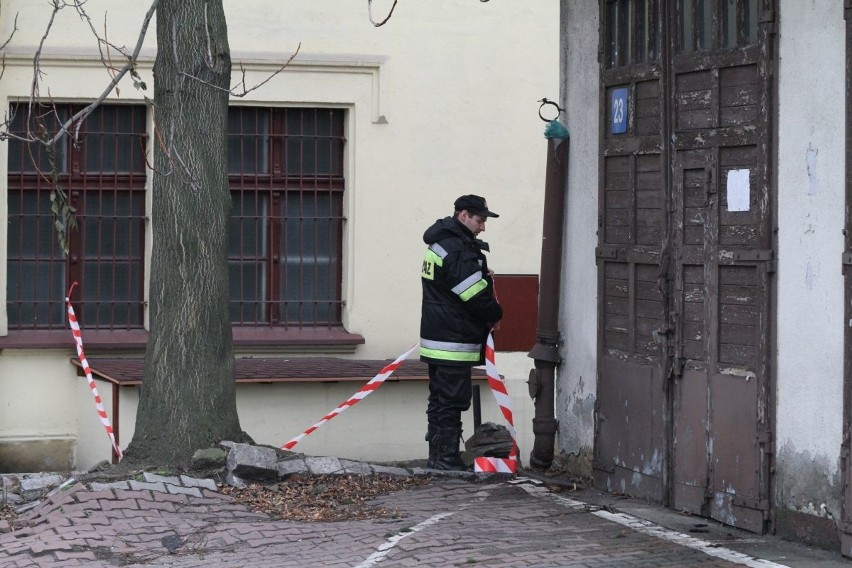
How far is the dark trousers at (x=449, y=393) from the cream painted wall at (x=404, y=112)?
9.23 ft

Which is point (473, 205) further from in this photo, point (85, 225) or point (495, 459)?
point (85, 225)

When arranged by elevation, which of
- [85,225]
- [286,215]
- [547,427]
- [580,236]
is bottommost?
[547,427]

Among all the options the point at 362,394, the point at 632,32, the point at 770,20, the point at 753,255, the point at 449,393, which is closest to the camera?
the point at 770,20

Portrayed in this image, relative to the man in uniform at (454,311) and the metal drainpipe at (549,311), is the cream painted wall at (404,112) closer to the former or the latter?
the metal drainpipe at (549,311)

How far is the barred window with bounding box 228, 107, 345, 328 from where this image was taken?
43.3 ft

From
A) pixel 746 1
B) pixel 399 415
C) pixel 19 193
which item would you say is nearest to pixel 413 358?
pixel 399 415

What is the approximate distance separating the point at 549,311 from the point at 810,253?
2.72m

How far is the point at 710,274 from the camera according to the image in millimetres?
8234

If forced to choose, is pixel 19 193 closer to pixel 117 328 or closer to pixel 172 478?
pixel 117 328

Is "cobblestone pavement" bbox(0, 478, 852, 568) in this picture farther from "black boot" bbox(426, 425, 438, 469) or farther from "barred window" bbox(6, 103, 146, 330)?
"barred window" bbox(6, 103, 146, 330)

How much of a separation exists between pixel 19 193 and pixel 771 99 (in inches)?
294

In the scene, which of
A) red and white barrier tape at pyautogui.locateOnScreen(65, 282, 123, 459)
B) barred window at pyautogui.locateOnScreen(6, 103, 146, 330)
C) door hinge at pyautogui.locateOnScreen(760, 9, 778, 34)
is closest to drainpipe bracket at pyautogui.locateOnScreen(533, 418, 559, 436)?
door hinge at pyautogui.locateOnScreen(760, 9, 778, 34)

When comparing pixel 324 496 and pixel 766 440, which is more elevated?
pixel 766 440

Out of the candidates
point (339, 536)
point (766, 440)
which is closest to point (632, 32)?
point (766, 440)
